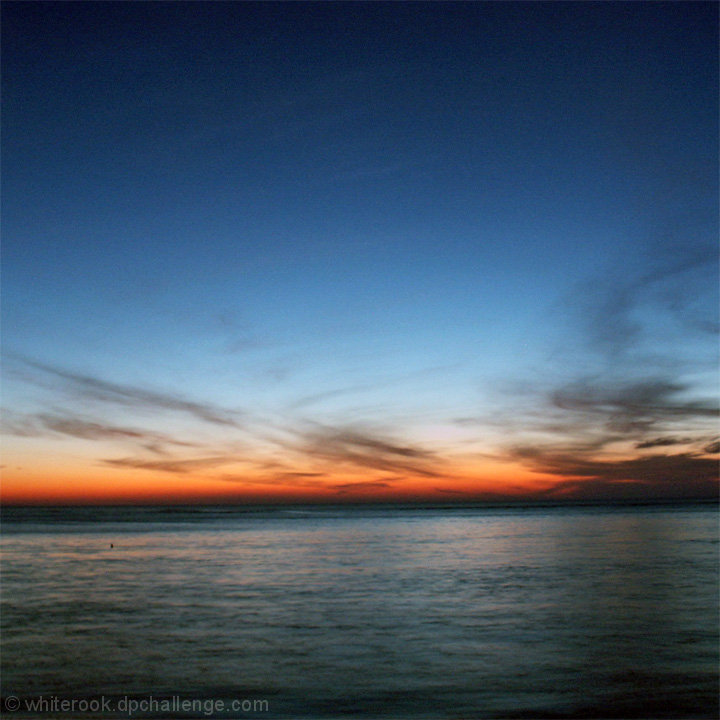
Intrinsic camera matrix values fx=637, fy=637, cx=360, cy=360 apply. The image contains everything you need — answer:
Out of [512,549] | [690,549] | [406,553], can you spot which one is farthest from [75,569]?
[690,549]

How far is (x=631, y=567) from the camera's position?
2327 cm

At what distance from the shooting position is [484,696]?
10.1 m

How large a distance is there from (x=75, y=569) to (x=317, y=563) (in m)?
9.46

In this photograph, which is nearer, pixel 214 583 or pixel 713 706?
pixel 713 706

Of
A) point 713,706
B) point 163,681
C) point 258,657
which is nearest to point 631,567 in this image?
point 713,706

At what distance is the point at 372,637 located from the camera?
44.6ft

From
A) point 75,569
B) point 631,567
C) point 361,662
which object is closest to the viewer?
point 361,662

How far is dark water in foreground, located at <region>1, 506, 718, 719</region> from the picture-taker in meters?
10.1

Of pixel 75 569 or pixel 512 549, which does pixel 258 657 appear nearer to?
pixel 75 569

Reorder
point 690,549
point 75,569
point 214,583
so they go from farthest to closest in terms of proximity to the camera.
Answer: point 690,549 < point 75,569 < point 214,583

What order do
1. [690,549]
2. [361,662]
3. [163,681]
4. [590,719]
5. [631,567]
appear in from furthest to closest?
[690,549]
[631,567]
[361,662]
[163,681]
[590,719]

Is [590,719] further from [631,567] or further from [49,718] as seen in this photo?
[631,567]

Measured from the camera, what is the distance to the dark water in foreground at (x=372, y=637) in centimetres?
1009

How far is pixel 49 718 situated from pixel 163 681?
2.09 meters
